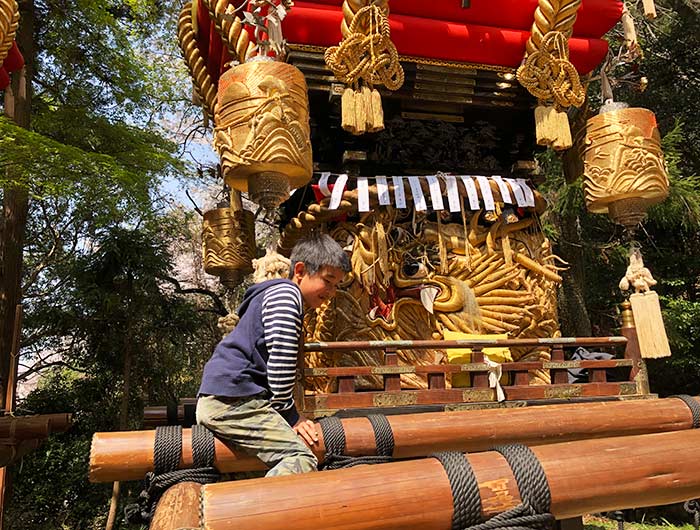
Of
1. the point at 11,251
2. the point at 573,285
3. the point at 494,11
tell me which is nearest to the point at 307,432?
the point at 494,11

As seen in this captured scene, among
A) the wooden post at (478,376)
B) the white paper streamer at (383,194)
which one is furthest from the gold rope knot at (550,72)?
the wooden post at (478,376)

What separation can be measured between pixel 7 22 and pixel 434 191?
3.48m

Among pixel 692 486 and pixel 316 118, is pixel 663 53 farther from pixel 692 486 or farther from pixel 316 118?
pixel 692 486

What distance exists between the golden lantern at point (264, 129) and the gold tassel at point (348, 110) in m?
0.45

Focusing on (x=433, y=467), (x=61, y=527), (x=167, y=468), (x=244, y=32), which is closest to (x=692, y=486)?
(x=433, y=467)

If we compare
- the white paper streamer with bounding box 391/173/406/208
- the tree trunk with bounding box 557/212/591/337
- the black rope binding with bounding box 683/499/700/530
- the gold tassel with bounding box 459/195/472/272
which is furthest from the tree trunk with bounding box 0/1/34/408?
the tree trunk with bounding box 557/212/591/337

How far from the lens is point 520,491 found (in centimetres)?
180

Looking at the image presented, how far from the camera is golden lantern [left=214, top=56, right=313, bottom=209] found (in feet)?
13.4

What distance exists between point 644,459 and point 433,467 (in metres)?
0.79

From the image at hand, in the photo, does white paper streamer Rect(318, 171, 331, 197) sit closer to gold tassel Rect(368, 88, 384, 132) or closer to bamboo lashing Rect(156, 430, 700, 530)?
gold tassel Rect(368, 88, 384, 132)

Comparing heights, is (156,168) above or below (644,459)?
above

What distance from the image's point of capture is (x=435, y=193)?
530cm

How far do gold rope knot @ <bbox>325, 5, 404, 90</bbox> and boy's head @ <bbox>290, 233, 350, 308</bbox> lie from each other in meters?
2.51

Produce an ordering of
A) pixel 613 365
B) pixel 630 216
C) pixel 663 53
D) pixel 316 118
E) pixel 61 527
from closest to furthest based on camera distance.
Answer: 1. pixel 613 365
2. pixel 630 216
3. pixel 316 118
4. pixel 61 527
5. pixel 663 53
